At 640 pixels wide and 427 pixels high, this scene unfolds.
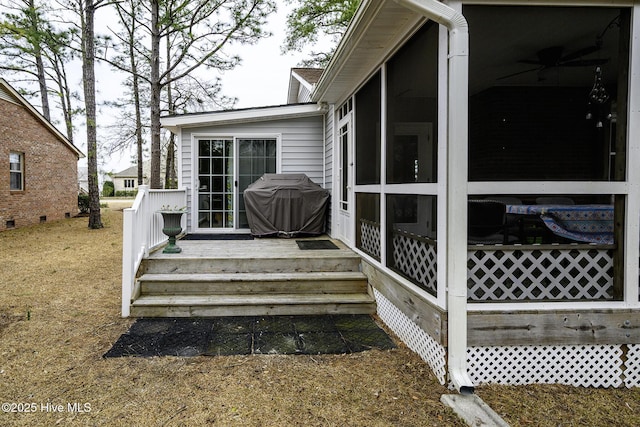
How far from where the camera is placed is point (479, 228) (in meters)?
3.89

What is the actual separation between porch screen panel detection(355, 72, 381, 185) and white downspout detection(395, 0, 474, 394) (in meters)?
1.68

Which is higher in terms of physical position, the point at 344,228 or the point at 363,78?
the point at 363,78

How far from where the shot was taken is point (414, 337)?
3.28 metres

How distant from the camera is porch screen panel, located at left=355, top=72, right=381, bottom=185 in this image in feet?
14.7

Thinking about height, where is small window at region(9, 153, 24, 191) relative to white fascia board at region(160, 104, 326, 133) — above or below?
below

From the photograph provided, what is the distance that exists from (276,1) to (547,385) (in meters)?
11.5

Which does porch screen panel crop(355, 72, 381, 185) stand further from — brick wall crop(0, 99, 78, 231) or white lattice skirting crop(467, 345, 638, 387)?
brick wall crop(0, 99, 78, 231)

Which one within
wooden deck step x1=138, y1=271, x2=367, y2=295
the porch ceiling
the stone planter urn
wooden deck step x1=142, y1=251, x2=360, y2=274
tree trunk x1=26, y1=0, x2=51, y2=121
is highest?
tree trunk x1=26, y1=0, x2=51, y2=121

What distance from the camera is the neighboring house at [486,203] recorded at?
2.71m

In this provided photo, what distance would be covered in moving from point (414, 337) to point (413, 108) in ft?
8.63

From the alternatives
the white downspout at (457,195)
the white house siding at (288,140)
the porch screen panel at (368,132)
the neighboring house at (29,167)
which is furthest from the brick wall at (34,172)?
the white downspout at (457,195)

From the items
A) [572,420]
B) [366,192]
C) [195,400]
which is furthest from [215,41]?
[572,420]

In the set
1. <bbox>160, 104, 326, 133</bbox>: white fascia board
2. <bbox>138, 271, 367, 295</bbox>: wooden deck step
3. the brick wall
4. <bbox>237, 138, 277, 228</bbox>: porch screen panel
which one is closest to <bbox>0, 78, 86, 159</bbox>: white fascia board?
the brick wall

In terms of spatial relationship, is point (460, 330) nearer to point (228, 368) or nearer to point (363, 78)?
point (228, 368)
